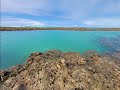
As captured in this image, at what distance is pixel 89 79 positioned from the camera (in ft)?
43.5

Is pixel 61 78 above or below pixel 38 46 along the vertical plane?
above

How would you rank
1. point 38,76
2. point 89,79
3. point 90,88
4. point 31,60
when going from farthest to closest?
point 31,60 < point 38,76 < point 89,79 < point 90,88

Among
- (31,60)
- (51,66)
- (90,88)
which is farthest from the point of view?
(31,60)

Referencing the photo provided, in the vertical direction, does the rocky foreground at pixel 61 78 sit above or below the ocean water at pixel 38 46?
above

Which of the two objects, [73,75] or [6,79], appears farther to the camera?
[6,79]

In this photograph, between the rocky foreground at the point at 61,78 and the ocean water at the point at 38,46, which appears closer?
the rocky foreground at the point at 61,78

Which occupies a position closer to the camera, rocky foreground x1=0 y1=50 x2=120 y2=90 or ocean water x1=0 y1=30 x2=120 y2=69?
rocky foreground x1=0 y1=50 x2=120 y2=90

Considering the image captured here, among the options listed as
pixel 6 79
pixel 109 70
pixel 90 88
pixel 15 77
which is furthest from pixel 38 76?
pixel 109 70

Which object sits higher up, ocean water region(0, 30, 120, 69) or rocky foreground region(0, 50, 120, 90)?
rocky foreground region(0, 50, 120, 90)

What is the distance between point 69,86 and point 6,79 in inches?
281

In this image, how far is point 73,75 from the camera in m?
13.8

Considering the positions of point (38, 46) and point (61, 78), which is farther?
point (38, 46)

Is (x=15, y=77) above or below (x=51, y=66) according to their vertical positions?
below

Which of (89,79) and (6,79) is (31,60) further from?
(89,79)
